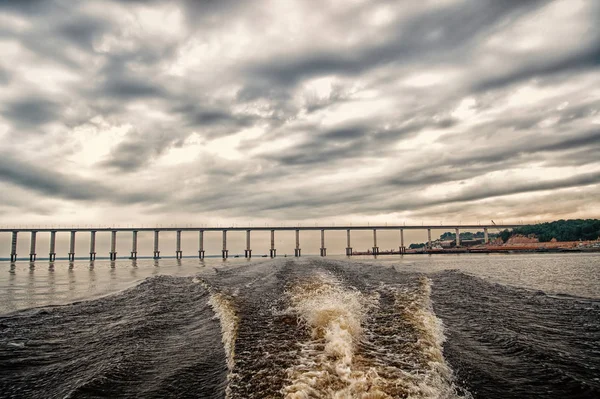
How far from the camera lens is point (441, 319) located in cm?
1154

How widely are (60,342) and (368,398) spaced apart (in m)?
9.57

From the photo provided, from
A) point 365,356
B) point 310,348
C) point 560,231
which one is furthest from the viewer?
point 560,231

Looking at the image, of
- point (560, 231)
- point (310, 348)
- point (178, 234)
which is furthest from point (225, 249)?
point (560, 231)

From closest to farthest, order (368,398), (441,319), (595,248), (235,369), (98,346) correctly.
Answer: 1. (368,398)
2. (235,369)
3. (98,346)
4. (441,319)
5. (595,248)

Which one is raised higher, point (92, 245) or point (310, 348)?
point (310, 348)

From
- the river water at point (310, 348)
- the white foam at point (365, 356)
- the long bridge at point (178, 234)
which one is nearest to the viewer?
the white foam at point (365, 356)

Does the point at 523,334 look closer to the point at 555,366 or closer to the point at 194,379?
the point at 555,366

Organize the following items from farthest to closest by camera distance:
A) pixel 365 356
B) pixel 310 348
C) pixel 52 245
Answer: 1. pixel 52 245
2. pixel 310 348
3. pixel 365 356

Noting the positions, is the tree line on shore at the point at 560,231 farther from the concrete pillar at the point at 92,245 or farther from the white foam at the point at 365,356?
the concrete pillar at the point at 92,245

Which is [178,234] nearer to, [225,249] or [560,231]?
[225,249]

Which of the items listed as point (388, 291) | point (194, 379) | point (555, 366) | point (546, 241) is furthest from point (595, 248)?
point (194, 379)

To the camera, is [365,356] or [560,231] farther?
[560,231]

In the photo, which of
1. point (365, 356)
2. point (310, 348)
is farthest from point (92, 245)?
point (365, 356)

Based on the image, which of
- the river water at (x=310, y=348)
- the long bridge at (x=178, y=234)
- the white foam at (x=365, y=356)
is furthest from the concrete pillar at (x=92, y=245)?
the white foam at (x=365, y=356)
